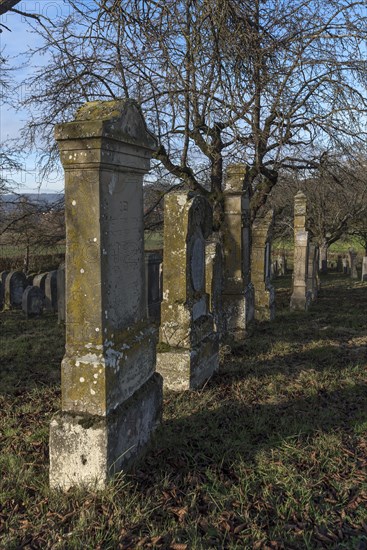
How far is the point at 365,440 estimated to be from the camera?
3.99 metres

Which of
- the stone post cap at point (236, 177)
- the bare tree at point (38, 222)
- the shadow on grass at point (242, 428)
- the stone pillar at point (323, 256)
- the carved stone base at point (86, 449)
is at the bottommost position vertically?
the shadow on grass at point (242, 428)

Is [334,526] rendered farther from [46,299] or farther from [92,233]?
[46,299]

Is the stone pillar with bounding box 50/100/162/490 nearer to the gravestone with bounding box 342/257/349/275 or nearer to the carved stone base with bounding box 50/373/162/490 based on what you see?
the carved stone base with bounding box 50/373/162/490

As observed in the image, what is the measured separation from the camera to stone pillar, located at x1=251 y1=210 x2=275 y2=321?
35.7 feet

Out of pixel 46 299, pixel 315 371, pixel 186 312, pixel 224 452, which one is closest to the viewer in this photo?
pixel 224 452

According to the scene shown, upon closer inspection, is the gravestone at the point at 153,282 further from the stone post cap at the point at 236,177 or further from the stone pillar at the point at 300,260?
the stone pillar at the point at 300,260

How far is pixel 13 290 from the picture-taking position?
41.0ft

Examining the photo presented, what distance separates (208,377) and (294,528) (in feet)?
10.6

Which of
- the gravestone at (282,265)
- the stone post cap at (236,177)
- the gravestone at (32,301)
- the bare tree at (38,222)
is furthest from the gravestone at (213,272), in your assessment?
the gravestone at (282,265)

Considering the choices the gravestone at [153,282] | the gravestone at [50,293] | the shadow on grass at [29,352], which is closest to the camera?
the shadow on grass at [29,352]

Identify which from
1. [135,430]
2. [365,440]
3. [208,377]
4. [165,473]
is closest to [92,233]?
[135,430]

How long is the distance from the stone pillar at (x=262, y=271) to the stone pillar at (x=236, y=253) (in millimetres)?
1993

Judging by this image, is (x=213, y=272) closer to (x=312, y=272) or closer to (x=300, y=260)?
(x=300, y=260)

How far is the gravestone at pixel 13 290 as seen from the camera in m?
12.4
